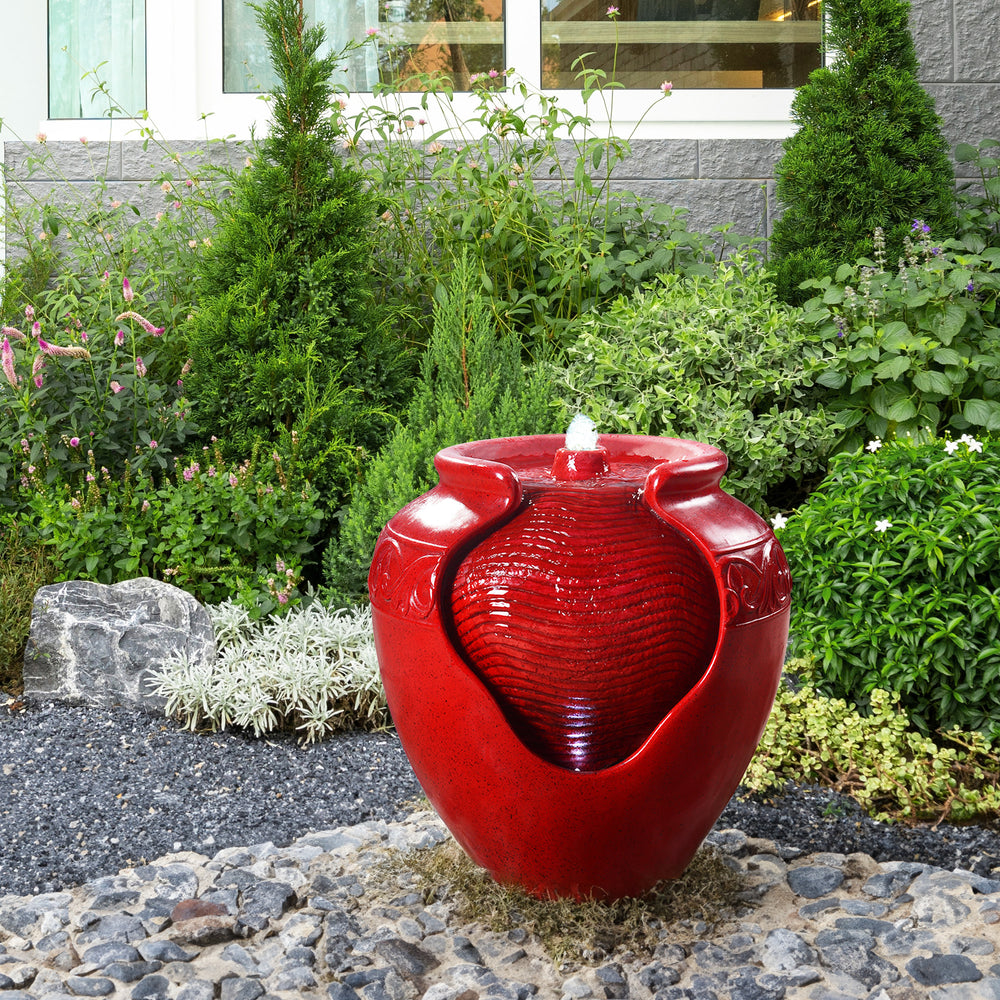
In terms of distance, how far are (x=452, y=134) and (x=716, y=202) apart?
4.89 ft

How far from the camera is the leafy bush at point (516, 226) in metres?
4.47

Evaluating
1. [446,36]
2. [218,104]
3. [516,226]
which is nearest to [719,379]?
[516,226]

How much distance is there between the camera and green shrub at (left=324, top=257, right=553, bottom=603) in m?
3.45

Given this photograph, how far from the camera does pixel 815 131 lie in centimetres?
458

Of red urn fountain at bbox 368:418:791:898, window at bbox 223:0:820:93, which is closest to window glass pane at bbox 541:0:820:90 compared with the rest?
window at bbox 223:0:820:93

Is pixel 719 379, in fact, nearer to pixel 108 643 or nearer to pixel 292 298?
pixel 292 298

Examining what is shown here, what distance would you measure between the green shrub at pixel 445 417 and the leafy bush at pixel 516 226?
42cm

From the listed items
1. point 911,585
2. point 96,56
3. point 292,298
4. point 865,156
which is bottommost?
point 911,585

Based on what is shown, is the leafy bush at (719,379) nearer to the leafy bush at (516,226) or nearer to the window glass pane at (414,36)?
the leafy bush at (516,226)

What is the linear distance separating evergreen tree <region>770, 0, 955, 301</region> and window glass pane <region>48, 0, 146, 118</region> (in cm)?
366

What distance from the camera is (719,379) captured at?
12.4 feet

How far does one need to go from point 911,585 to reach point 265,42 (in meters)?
4.72

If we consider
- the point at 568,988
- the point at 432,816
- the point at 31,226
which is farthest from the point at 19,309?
the point at 568,988

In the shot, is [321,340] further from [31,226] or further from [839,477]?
[31,226]
